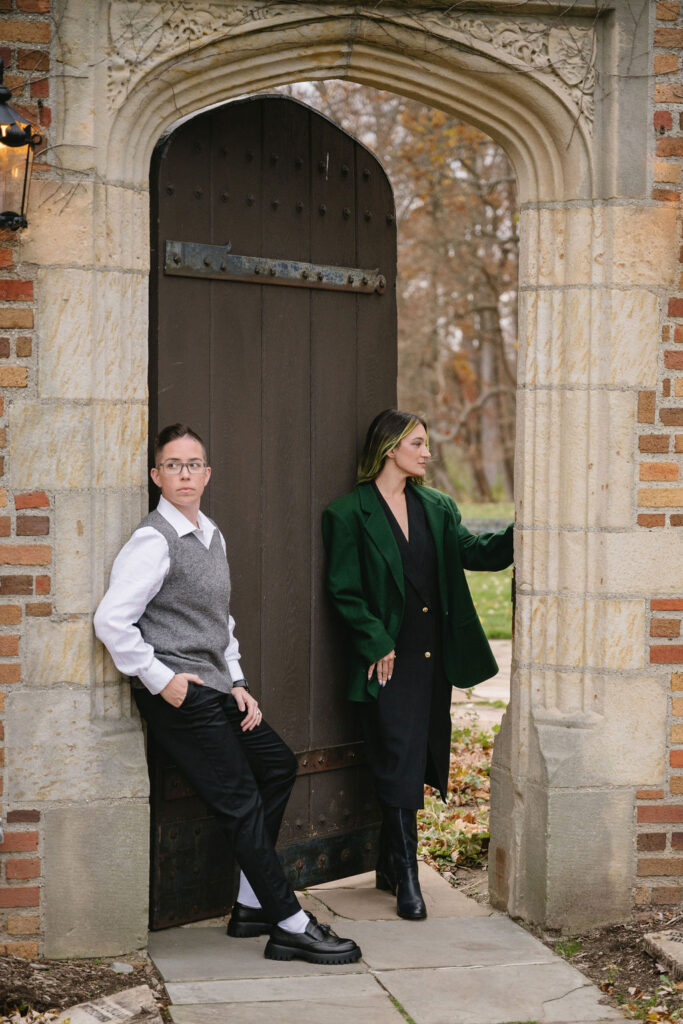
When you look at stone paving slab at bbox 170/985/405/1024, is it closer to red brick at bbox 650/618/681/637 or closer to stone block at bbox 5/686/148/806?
stone block at bbox 5/686/148/806

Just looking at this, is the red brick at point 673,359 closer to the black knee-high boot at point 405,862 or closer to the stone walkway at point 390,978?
the black knee-high boot at point 405,862

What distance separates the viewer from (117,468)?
13.0ft

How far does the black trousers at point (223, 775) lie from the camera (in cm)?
390

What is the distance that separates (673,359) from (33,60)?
2339mm

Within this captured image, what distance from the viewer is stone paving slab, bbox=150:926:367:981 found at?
384 cm

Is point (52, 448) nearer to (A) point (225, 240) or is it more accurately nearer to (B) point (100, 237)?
(B) point (100, 237)

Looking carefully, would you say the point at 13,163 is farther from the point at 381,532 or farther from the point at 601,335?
the point at 601,335

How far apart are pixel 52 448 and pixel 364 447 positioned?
129 centimetres

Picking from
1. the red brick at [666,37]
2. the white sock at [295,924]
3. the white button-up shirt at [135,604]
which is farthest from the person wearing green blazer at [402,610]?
the red brick at [666,37]

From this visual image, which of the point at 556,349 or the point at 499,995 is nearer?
the point at 499,995

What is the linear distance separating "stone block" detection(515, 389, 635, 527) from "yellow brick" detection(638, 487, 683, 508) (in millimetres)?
49

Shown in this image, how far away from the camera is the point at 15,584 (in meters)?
3.88

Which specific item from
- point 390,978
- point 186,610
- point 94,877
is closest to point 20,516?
point 186,610

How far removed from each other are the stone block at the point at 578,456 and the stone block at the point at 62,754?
1644mm
